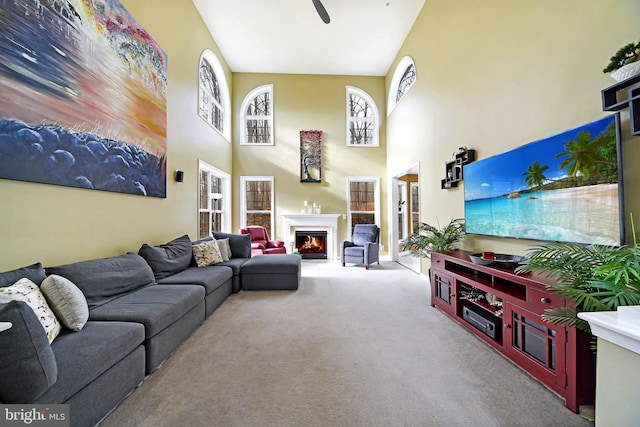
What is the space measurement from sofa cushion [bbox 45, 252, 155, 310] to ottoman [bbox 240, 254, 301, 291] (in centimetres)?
147

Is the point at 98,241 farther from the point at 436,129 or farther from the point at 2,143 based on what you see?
the point at 436,129

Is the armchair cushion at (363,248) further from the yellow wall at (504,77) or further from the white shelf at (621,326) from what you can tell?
the white shelf at (621,326)

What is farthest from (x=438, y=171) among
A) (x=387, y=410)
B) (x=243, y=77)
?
(x=243, y=77)

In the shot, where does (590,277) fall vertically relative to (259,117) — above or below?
below

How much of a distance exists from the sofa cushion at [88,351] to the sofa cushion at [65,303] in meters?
0.06

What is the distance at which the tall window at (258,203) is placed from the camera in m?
7.30

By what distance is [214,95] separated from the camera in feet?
20.6

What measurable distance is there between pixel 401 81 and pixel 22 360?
7340mm

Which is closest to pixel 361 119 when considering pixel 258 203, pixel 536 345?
pixel 258 203

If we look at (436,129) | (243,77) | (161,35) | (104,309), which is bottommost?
(104,309)

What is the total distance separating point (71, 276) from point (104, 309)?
0.35 m

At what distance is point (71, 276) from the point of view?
2.03m

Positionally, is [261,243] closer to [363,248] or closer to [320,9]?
[363,248]

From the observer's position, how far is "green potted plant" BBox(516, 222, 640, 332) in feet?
4.01
